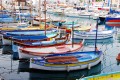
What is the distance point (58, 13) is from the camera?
79.5 metres

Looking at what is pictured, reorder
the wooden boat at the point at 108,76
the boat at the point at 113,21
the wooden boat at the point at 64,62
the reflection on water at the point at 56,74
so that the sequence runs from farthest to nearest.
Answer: the boat at the point at 113,21 → the wooden boat at the point at 64,62 → the reflection on water at the point at 56,74 → the wooden boat at the point at 108,76

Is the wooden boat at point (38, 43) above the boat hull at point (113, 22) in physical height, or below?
below

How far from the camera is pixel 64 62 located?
2150 cm

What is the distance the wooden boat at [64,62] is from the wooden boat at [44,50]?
2255 mm

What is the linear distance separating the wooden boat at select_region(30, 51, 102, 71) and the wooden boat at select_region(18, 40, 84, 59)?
7.40 ft

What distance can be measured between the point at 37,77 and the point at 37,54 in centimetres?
412

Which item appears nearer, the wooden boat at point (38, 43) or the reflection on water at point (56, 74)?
the reflection on water at point (56, 74)

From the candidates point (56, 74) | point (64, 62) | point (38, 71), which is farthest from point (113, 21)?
point (38, 71)

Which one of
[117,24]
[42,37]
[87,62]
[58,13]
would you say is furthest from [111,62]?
[58,13]

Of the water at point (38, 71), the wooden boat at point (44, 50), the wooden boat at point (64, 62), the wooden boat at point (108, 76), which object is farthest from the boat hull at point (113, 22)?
the wooden boat at point (108, 76)

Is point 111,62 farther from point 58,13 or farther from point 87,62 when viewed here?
point 58,13

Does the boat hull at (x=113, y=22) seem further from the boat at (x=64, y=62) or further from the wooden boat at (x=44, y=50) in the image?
the boat at (x=64, y=62)

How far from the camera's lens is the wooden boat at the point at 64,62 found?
21328 mm

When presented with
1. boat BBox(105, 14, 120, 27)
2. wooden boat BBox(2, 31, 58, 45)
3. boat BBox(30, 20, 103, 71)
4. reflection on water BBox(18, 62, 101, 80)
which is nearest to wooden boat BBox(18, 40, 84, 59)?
reflection on water BBox(18, 62, 101, 80)
